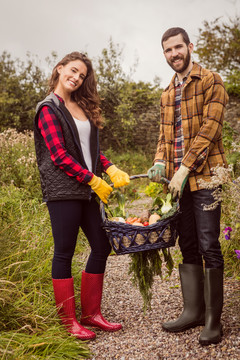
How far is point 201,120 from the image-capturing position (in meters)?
2.43

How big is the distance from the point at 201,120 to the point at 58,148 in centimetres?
98

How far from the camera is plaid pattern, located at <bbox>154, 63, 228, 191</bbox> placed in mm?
2320

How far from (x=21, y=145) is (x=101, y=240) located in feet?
13.8

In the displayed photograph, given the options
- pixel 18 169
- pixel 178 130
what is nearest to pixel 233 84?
pixel 18 169

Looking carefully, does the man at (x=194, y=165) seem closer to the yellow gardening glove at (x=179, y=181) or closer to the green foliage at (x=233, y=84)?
the yellow gardening glove at (x=179, y=181)

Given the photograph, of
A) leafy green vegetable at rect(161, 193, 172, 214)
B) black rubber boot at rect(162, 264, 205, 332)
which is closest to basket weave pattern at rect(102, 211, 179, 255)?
leafy green vegetable at rect(161, 193, 172, 214)

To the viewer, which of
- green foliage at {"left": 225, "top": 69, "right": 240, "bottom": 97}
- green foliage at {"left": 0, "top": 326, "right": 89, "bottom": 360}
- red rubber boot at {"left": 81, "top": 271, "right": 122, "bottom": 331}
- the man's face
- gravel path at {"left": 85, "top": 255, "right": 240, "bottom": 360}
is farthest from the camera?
green foliage at {"left": 225, "top": 69, "right": 240, "bottom": 97}

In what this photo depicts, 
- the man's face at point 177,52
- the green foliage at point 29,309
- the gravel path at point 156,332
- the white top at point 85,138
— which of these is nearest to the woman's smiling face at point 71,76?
the white top at point 85,138

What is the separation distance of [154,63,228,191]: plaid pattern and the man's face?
8 centimetres

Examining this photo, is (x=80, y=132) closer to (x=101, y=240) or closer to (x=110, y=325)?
→ (x=101, y=240)

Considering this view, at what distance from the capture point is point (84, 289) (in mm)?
2654

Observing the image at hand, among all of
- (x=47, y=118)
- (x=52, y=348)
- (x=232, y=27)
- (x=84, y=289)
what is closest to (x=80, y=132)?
(x=47, y=118)

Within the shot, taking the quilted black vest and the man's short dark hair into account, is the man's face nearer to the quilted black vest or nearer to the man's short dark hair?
the man's short dark hair

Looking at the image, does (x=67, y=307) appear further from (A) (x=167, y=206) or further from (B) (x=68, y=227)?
(A) (x=167, y=206)
